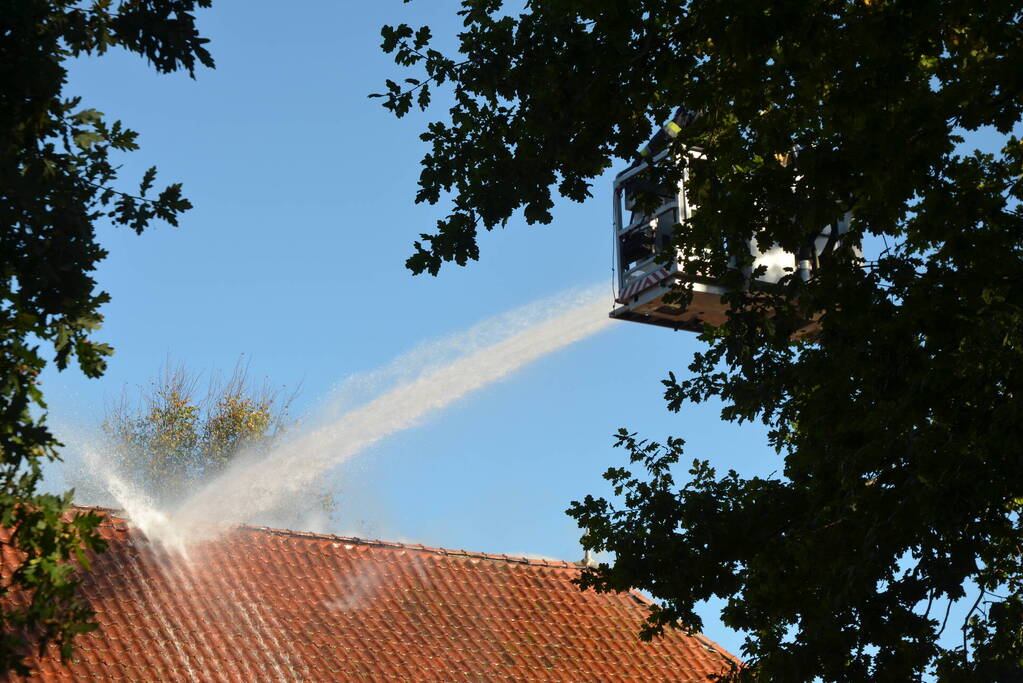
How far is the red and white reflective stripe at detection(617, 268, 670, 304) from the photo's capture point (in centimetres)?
2100

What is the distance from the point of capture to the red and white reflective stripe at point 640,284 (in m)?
21.0

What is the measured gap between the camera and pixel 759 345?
12.7 metres

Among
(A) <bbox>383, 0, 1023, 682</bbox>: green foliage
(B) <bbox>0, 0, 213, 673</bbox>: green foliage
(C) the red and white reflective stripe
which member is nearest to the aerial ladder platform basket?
(C) the red and white reflective stripe

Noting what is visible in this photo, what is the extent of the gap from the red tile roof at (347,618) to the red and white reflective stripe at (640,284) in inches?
178

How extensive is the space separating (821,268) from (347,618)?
29.6 feet

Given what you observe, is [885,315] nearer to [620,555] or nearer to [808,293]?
[808,293]

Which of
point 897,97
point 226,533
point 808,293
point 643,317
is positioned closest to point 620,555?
point 808,293

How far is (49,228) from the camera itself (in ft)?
30.8

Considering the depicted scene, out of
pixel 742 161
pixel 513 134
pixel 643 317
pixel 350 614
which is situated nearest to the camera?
pixel 513 134

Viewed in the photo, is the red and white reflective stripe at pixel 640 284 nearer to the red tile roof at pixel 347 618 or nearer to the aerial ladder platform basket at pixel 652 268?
the aerial ladder platform basket at pixel 652 268

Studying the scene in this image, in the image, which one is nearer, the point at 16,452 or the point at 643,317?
the point at 16,452

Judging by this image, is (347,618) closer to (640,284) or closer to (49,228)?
(640,284)

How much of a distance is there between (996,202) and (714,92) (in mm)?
2728

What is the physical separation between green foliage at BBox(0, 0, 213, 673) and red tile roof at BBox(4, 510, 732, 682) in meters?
6.89
